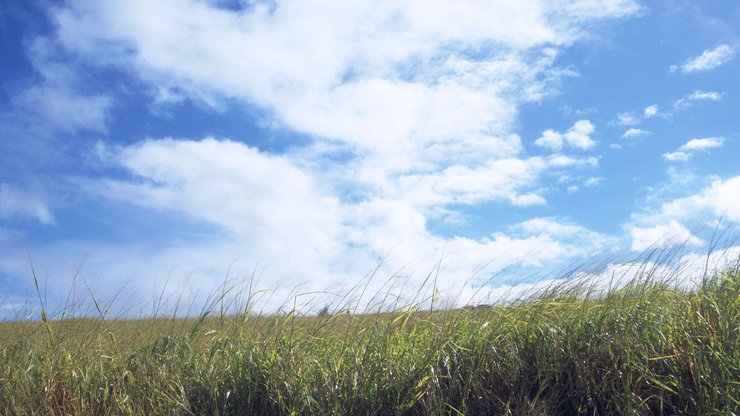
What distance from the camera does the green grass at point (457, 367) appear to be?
13.9 ft

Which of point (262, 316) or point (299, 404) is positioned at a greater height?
point (262, 316)

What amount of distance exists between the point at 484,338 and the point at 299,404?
5.12 ft

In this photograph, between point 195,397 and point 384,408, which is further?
point 195,397

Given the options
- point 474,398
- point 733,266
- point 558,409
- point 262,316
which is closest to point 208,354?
point 262,316

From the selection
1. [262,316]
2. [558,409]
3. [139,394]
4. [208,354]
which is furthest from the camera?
[262,316]

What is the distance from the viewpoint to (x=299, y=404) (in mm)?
4477

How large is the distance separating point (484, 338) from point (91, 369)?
3.75 m

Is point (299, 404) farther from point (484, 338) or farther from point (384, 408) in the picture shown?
point (484, 338)

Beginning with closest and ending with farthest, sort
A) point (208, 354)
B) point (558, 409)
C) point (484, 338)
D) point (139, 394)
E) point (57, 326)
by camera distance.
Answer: point (558, 409) → point (484, 338) → point (139, 394) → point (208, 354) → point (57, 326)

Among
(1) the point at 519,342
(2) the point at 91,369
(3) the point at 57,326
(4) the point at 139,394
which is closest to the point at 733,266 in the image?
(1) the point at 519,342

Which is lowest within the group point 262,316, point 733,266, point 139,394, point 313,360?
point 139,394

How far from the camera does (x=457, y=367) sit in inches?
182

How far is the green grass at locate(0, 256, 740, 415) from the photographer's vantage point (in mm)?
4250

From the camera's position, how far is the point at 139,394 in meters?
5.17
